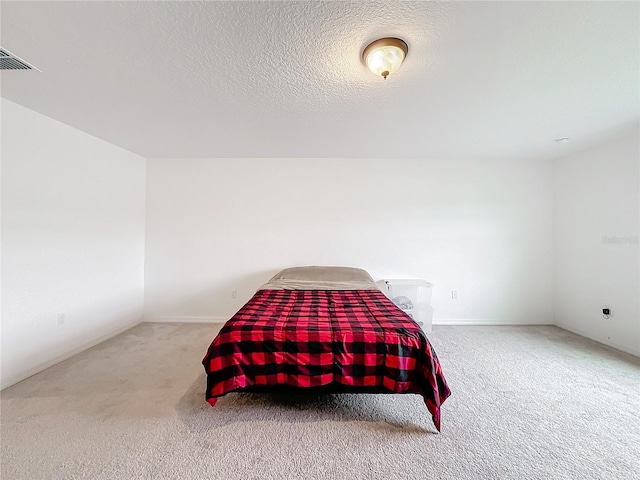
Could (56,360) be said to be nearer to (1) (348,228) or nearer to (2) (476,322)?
(1) (348,228)

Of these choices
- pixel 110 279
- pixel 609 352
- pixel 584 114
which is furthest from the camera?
pixel 110 279

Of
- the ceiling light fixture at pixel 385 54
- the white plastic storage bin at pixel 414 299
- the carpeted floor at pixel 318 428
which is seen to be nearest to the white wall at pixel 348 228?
the white plastic storage bin at pixel 414 299

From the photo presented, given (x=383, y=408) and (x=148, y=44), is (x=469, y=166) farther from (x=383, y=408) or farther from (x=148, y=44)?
(x=148, y=44)

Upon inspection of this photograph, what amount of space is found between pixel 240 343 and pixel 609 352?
3768 mm

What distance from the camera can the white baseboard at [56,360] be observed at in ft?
6.71

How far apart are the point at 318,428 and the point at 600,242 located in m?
3.81

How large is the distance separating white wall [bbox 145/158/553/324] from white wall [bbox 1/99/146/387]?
47cm

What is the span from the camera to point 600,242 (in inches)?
118

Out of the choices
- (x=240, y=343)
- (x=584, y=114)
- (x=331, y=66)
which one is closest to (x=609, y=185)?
(x=584, y=114)

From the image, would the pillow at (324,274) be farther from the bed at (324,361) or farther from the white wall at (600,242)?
the white wall at (600,242)

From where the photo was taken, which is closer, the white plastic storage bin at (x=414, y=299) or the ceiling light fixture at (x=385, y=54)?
the ceiling light fixture at (x=385, y=54)

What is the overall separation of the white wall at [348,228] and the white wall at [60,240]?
0.47 m

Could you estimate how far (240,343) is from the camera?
1648 millimetres

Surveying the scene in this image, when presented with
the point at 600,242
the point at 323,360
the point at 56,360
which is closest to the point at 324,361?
the point at 323,360
